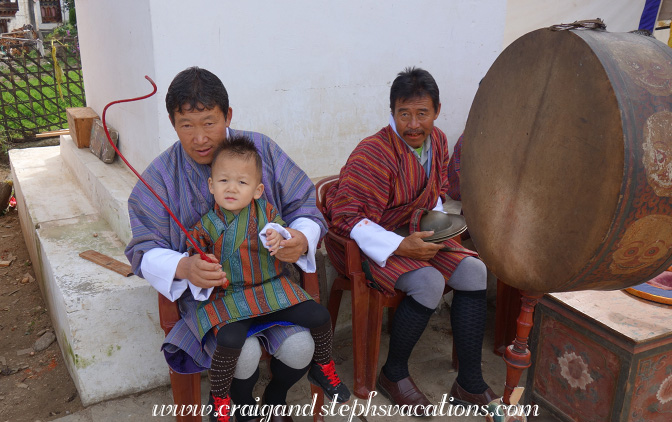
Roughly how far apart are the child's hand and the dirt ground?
1.32m

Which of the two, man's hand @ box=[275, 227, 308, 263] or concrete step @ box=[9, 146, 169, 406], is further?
concrete step @ box=[9, 146, 169, 406]

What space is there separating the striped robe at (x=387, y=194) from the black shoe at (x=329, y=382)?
0.50 meters

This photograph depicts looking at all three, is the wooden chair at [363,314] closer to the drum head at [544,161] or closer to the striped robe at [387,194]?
the striped robe at [387,194]

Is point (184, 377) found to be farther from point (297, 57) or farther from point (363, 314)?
point (297, 57)

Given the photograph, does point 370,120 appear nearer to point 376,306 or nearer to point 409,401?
point 376,306

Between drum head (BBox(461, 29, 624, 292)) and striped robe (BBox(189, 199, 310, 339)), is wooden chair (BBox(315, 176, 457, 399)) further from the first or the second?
drum head (BBox(461, 29, 624, 292))

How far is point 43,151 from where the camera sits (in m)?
5.02

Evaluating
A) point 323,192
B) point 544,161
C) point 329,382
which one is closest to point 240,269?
point 329,382

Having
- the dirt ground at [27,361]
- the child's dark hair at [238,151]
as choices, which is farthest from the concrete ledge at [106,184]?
the child's dark hair at [238,151]

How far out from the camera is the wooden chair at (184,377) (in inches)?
86.7

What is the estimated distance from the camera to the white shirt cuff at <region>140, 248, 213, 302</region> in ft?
6.88

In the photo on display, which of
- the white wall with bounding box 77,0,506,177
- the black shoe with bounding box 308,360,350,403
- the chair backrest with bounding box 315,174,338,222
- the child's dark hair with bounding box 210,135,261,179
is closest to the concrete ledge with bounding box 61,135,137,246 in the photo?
the white wall with bounding box 77,0,506,177

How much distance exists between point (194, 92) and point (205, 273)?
25.9 inches

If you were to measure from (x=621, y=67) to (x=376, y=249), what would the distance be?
1.32 metres
